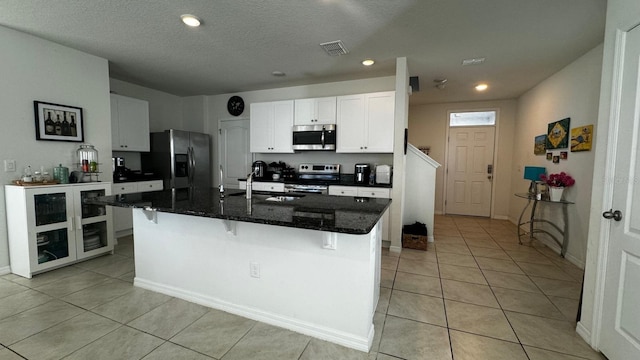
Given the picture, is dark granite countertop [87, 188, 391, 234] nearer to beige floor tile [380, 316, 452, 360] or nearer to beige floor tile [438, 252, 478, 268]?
beige floor tile [380, 316, 452, 360]

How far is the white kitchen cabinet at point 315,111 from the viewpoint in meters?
4.09

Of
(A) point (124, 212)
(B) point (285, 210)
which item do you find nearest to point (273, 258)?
(B) point (285, 210)

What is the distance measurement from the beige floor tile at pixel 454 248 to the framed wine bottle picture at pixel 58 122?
4.98 m

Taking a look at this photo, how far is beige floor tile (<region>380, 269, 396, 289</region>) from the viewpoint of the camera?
2.62 m

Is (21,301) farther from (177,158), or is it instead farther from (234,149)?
(234,149)

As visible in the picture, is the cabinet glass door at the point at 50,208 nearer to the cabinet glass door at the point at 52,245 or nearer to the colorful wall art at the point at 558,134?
the cabinet glass door at the point at 52,245

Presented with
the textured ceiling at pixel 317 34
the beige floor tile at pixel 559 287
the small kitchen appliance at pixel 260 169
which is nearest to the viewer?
the textured ceiling at pixel 317 34

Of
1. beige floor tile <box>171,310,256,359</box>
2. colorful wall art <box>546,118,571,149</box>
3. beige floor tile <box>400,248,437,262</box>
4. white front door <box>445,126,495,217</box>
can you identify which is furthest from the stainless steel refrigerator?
colorful wall art <box>546,118,571,149</box>

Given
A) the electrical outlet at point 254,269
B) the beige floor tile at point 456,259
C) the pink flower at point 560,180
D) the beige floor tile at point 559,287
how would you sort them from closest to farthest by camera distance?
the electrical outlet at point 254,269 → the beige floor tile at point 559,287 → the beige floor tile at point 456,259 → the pink flower at point 560,180

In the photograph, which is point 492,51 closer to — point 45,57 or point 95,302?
point 95,302

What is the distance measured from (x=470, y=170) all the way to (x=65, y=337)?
664cm

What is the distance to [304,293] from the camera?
6.10ft

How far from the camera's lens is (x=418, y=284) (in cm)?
263

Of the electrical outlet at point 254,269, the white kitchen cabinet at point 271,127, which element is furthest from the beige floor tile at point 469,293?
the white kitchen cabinet at point 271,127
